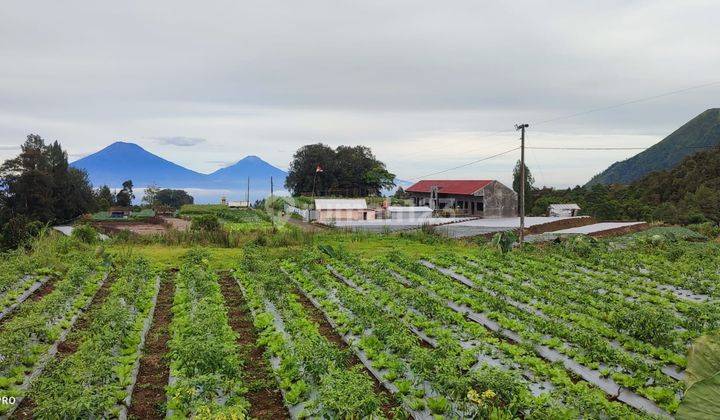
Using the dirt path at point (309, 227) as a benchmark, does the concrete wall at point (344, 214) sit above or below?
above

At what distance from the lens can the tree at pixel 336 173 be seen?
5875 centimetres

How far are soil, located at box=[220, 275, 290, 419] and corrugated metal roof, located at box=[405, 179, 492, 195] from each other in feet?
118

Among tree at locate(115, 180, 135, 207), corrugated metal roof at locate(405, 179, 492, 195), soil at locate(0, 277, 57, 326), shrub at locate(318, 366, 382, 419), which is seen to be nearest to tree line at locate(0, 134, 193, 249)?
tree at locate(115, 180, 135, 207)

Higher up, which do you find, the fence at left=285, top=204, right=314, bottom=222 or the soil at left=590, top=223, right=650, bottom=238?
the fence at left=285, top=204, right=314, bottom=222

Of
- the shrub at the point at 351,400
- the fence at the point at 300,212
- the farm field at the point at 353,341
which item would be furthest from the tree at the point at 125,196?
the shrub at the point at 351,400

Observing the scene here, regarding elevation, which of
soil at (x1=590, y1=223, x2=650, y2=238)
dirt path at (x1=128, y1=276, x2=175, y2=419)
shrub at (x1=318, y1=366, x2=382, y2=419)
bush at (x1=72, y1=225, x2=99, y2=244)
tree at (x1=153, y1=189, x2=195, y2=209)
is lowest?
dirt path at (x1=128, y1=276, x2=175, y2=419)

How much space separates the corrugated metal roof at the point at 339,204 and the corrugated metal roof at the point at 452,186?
9475 millimetres

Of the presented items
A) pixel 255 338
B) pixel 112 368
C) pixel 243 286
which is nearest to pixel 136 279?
pixel 243 286

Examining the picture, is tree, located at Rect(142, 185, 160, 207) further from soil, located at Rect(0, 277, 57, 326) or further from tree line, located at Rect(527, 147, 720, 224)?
soil, located at Rect(0, 277, 57, 326)

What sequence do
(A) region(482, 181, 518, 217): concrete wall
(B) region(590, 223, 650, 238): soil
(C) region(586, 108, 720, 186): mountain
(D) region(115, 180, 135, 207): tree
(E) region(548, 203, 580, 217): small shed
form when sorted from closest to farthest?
(B) region(590, 223, 650, 238): soil < (A) region(482, 181, 518, 217): concrete wall < (E) region(548, 203, 580, 217): small shed < (D) region(115, 180, 135, 207): tree < (C) region(586, 108, 720, 186): mountain

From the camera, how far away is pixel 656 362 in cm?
686

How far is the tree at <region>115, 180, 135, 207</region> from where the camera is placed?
8262cm

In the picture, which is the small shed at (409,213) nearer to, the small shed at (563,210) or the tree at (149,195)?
the small shed at (563,210)

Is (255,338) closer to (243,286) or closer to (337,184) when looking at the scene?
(243,286)
